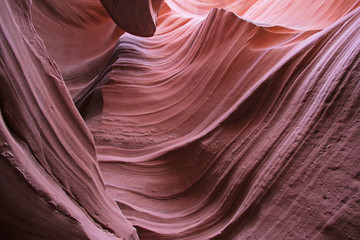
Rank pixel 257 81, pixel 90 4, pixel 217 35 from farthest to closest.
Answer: pixel 90 4
pixel 217 35
pixel 257 81

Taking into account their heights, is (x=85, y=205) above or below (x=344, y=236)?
below

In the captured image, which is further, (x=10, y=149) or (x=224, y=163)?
(x=224, y=163)

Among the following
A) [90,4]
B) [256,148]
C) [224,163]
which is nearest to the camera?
[256,148]

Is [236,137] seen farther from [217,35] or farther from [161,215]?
[217,35]

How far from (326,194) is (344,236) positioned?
0.17m

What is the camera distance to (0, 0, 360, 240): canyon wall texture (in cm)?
86

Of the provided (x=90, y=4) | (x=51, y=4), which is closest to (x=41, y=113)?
(x=51, y=4)

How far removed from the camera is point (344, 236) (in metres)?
1.00

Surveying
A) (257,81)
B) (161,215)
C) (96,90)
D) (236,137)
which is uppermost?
(257,81)

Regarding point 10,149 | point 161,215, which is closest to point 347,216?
point 161,215

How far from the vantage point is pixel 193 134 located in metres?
A: 1.94

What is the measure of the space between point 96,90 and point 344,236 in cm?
223

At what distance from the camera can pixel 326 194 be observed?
43.8 inches

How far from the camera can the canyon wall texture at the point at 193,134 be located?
862 millimetres
